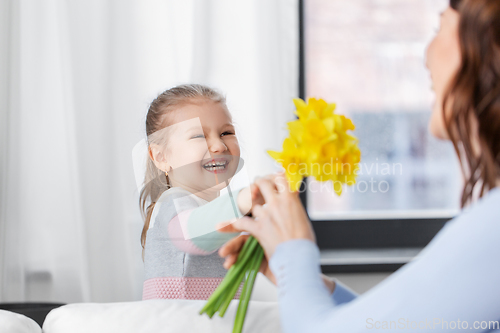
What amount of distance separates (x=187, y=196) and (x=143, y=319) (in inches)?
10.8

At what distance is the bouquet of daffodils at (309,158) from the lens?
1.78 feet

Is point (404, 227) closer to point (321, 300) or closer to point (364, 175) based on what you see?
point (364, 175)

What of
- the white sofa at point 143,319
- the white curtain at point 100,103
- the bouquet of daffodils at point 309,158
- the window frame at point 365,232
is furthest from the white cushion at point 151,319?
the window frame at point 365,232

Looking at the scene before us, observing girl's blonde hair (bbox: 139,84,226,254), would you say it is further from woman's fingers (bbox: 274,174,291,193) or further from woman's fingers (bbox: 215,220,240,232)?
woman's fingers (bbox: 274,174,291,193)

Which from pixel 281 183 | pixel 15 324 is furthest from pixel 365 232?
pixel 15 324

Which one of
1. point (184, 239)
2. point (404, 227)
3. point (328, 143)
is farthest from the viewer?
point (404, 227)

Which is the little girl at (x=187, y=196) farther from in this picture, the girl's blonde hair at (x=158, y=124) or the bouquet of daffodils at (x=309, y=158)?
the bouquet of daffodils at (x=309, y=158)

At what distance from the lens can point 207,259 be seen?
90 centimetres

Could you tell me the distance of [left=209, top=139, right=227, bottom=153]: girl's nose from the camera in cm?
96

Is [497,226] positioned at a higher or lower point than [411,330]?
higher

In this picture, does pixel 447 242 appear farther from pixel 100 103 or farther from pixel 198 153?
pixel 100 103

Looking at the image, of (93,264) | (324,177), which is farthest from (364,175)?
(324,177)

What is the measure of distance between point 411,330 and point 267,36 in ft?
3.77

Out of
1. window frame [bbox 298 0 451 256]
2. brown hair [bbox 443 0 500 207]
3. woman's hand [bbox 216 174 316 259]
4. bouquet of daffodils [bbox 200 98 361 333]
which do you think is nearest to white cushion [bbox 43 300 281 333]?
bouquet of daffodils [bbox 200 98 361 333]
